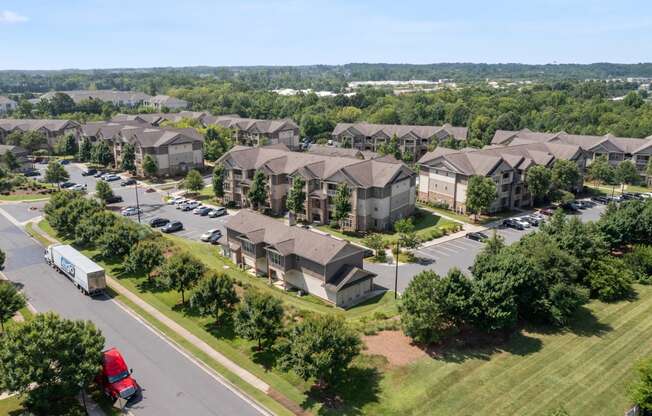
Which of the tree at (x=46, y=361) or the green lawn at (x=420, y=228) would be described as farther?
the green lawn at (x=420, y=228)

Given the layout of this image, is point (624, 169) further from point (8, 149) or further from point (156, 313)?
point (8, 149)

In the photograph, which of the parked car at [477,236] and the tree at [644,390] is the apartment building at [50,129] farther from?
the tree at [644,390]

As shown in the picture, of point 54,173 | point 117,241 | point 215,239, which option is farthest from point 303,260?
point 54,173

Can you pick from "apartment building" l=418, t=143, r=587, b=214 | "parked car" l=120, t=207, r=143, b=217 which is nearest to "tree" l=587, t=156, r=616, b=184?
"apartment building" l=418, t=143, r=587, b=214

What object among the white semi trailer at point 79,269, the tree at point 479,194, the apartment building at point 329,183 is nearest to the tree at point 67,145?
the apartment building at point 329,183

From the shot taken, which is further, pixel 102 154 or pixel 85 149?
pixel 85 149

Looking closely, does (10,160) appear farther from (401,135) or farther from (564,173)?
(564,173)
